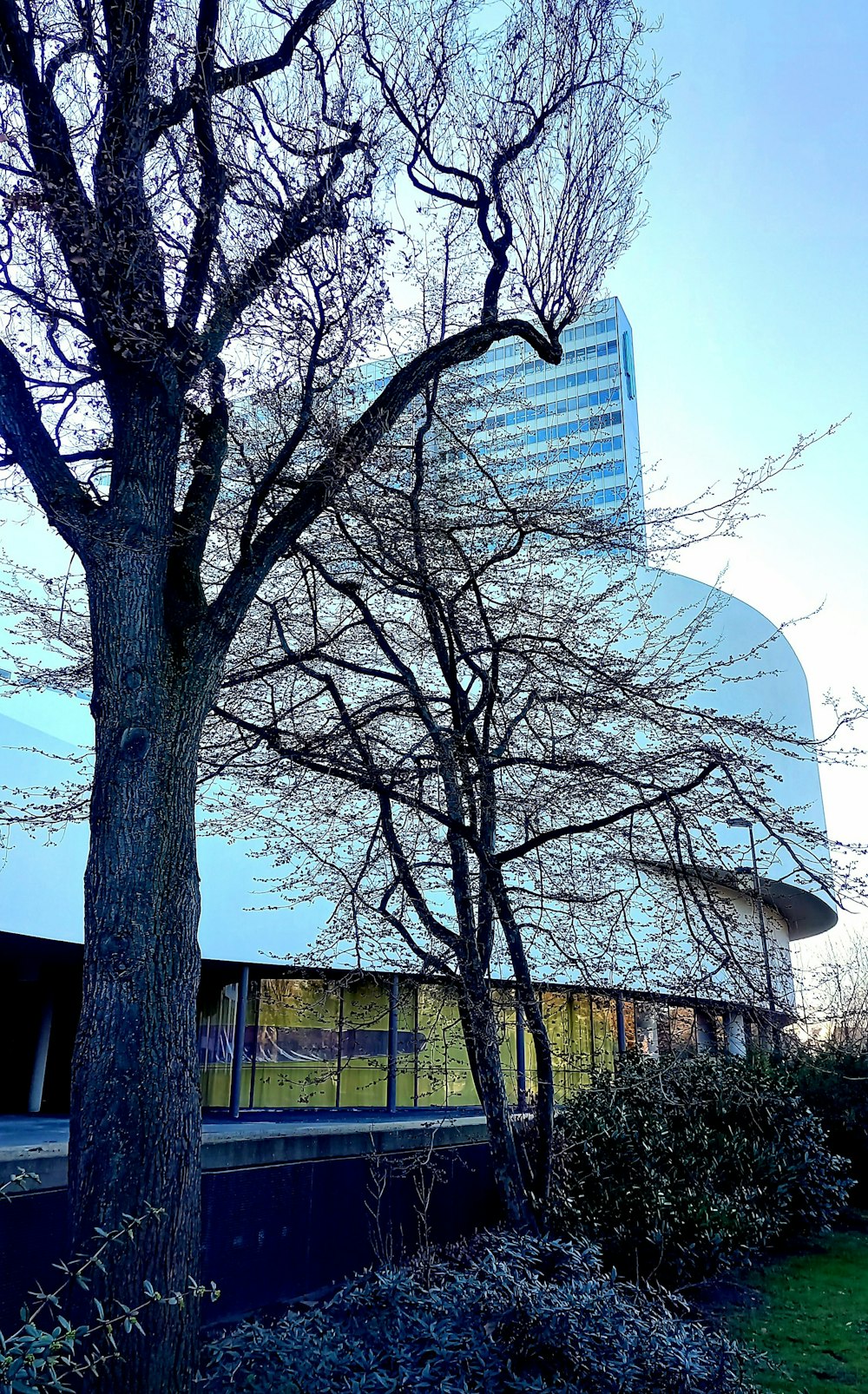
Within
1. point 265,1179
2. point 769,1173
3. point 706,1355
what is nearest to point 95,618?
point 265,1179

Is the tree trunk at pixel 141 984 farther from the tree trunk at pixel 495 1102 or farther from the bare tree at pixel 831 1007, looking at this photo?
the bare tree at pixel 831 1007

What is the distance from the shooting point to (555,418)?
29.1ft

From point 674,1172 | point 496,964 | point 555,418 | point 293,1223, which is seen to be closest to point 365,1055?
point 674,1172

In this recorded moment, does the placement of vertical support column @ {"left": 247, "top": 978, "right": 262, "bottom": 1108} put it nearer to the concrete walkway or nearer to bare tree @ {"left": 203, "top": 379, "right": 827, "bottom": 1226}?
the concrete walkway

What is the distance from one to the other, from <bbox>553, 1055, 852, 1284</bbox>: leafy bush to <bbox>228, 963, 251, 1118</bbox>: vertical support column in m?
9.28

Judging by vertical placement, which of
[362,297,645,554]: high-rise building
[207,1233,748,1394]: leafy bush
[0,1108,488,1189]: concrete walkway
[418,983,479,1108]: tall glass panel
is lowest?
[207,1233,748,1394]: leafy bush

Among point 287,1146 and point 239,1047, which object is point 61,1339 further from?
point 239,1047

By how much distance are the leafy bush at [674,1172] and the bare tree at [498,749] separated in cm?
96

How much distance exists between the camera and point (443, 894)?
16.3 m

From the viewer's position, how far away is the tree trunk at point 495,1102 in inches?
241

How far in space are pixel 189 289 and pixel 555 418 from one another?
15.1 feet

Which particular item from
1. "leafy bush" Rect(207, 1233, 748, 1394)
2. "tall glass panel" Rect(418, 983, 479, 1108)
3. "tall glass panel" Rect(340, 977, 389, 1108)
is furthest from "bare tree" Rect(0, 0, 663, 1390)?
"tall glass panel" Rect(340, 977, 389, 1108)

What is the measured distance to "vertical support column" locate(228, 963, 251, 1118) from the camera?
1639 cm

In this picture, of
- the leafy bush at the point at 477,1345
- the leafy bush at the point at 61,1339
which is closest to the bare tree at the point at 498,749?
the leafy bush at the point at 477,1345
